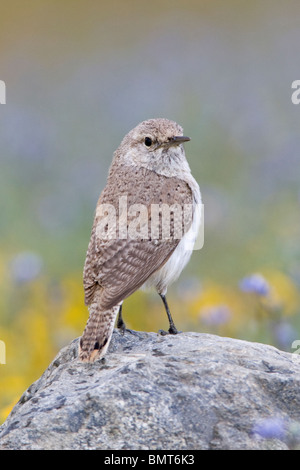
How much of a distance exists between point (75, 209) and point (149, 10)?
9.01 metres

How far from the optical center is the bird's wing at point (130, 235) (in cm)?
542

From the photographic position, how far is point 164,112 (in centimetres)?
1216

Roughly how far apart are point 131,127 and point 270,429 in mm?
8558

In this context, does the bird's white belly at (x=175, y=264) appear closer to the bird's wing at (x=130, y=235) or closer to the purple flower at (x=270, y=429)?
the bird's wing at (x=130, y=235)

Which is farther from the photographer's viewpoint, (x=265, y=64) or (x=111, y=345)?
(x=265, y=64)

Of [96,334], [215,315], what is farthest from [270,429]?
[215,315]

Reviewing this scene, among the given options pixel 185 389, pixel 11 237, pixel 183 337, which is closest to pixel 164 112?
pixel 11 237

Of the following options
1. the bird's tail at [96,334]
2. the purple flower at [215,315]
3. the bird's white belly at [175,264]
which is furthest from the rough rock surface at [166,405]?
the purple flower at [215,315]

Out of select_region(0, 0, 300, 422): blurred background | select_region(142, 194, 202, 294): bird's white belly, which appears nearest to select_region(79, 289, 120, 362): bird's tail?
select_region(142, 194, 202, 294): bird's white belly

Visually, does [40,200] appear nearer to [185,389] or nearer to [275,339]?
[275,339]

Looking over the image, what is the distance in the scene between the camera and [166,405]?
4.10 metres

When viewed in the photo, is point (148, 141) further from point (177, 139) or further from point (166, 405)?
point (166, 405)

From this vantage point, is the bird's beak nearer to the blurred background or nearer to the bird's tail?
the blurred background

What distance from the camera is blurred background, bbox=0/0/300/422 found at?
731 cm
